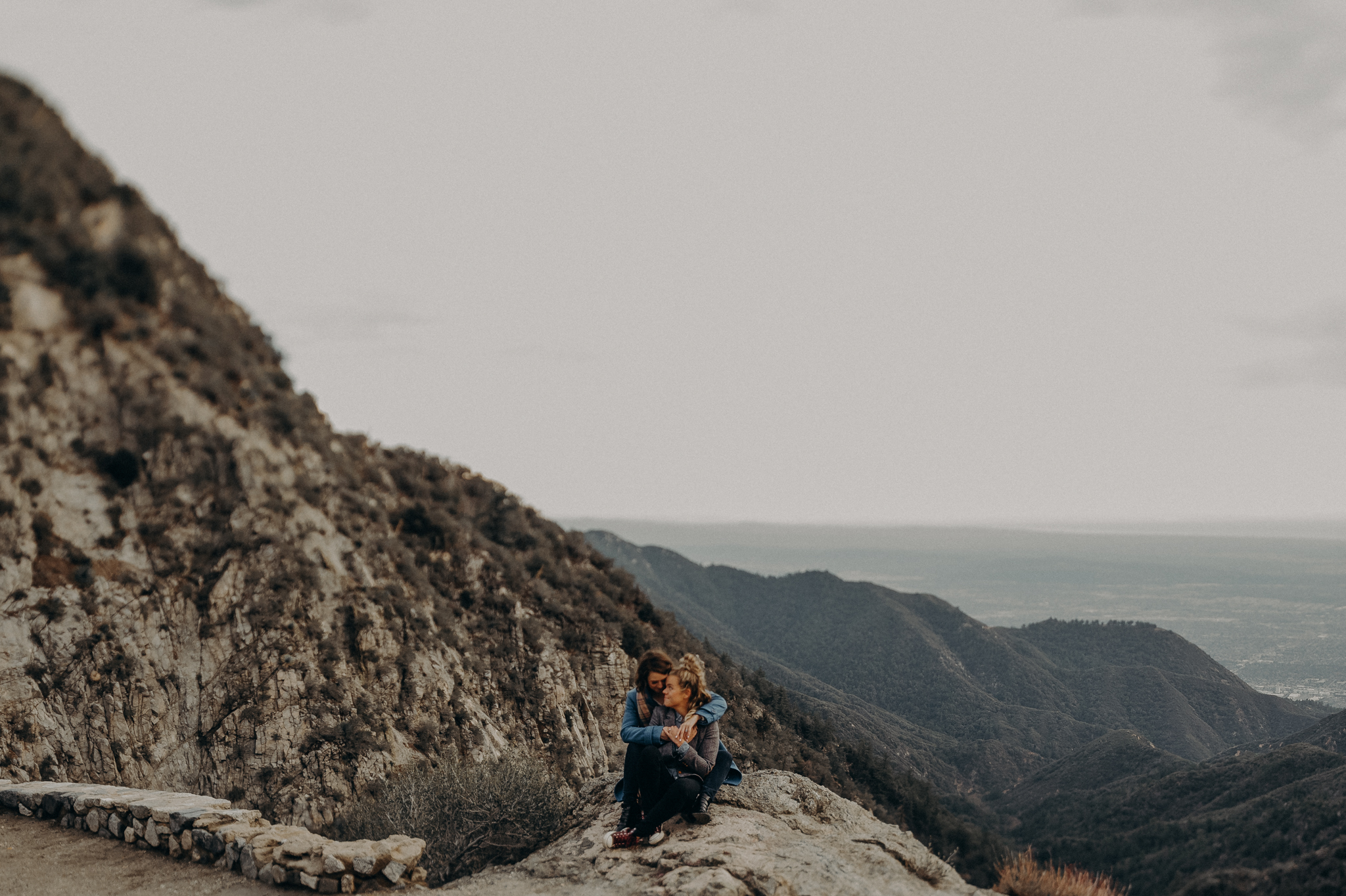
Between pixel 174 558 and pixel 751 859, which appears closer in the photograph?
Result: pixel 751 859

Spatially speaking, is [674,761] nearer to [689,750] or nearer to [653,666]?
[689,750]

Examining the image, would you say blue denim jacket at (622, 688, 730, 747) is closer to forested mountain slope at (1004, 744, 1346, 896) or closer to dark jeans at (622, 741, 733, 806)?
dark jeans at (622, 741, 733, 806)

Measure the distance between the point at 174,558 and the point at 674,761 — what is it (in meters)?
14.0

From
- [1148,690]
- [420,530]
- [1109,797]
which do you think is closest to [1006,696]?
[1148,690]

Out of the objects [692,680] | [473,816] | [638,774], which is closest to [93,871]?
[473,816]

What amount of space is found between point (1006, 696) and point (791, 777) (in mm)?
131611

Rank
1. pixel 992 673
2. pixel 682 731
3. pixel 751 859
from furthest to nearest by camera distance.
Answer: pixel 992 673, pixel 682 731, pixel 751 859

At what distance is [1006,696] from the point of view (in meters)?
120

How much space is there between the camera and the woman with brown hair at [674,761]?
21.1 feet

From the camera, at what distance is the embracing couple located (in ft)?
21.0

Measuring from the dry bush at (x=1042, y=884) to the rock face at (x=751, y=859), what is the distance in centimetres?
84

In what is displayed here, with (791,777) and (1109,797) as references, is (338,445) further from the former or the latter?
(1109,797)

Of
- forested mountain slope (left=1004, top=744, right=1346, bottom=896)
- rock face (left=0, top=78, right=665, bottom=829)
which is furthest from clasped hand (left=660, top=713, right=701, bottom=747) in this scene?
forested mountain slope (left=1004, top=744, right=1346, bottom=896)

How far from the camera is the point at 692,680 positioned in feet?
21.4
